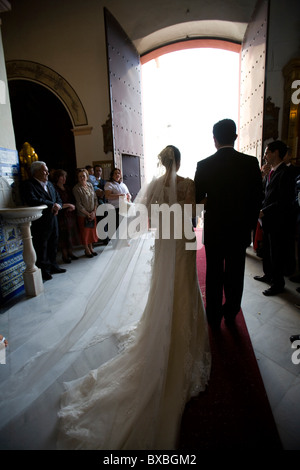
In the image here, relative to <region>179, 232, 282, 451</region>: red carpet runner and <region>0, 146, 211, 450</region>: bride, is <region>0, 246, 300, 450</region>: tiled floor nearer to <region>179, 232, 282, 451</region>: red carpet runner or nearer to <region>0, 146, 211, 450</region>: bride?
<region>179, 232, 282, 451</region>: red carpet runner

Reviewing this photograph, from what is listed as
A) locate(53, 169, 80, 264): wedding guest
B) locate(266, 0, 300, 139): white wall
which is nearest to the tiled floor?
locate(53, 169, 80, 264): wedding guest

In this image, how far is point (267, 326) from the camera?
2223 millimetres

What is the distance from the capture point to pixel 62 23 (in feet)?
18.1

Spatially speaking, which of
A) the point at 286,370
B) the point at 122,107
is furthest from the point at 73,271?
the point at 122,107

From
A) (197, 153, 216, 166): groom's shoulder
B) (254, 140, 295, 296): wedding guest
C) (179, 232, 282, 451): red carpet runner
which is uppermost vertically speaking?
(197, 153, 216, 166): groom's shoulder

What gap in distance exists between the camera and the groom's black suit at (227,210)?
1870mm

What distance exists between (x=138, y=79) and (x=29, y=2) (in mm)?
2944

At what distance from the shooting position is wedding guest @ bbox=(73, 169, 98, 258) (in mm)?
4270

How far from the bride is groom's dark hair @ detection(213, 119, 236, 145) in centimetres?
43

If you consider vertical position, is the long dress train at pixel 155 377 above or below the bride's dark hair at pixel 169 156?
below

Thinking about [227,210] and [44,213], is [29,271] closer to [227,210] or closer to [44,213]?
[44,213]

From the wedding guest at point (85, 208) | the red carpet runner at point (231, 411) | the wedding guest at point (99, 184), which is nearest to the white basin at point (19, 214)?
the wedding guest at point (85, 208)

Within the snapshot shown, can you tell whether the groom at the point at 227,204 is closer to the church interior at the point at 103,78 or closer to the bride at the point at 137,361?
the bride at the point at 137,361

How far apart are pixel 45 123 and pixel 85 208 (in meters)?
3.81
